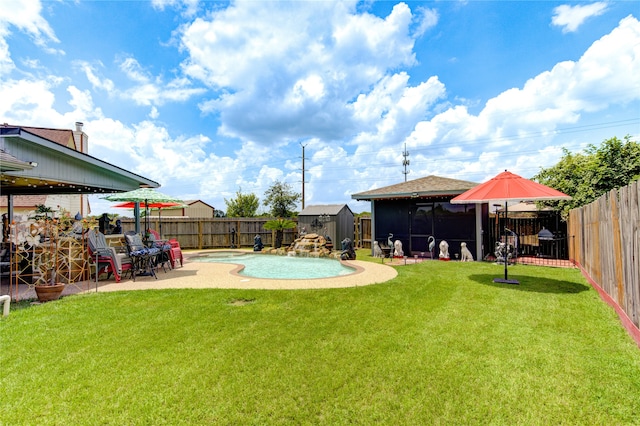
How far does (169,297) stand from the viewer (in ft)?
19.3

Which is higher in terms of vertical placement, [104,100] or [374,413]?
[104,100]

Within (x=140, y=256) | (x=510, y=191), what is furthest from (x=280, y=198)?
(x=510, y=191)

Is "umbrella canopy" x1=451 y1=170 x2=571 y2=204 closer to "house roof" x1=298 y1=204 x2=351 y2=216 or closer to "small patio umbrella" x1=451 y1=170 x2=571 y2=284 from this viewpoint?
"small patio umbrella" x1=451 y1=170 x2=571 y2=284

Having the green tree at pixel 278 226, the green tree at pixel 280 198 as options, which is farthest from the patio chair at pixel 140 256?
the green tree at pixel 280 198

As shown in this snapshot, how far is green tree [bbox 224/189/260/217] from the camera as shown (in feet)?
123

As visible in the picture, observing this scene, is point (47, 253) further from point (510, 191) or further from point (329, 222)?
point (329, 222)

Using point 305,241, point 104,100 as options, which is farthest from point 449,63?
point 104,100

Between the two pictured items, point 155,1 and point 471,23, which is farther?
point 471,23

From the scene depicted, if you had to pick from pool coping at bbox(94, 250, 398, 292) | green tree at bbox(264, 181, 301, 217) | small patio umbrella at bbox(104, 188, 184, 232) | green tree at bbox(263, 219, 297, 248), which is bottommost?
pool coping at bbox(94, 250, 398, 292)

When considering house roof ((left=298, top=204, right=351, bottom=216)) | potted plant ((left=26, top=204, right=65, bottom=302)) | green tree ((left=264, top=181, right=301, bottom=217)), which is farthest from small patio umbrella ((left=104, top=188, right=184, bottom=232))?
green tree ((left=264, top=181, right=301, bottom=217))

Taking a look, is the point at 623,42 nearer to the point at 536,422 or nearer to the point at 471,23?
the point at 471,23

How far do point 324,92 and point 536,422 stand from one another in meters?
14.6

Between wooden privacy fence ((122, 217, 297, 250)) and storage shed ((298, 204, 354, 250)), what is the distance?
1517mm

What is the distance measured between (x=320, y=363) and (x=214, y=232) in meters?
16.4
